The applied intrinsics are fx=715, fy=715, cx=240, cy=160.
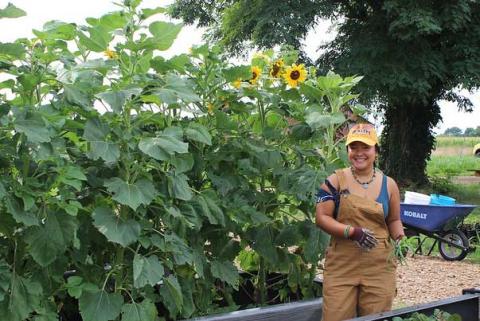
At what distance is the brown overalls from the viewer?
328cm

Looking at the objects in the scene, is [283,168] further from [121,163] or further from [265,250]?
[121,163]

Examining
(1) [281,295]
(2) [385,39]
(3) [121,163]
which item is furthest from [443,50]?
(3) [121,163]

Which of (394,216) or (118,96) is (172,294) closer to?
(118,96)

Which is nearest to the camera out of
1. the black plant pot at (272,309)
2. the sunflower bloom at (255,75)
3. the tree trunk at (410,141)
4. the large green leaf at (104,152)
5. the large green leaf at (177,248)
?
the large green leaf at (104,152)

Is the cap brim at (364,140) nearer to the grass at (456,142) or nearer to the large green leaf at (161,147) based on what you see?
the large green leaf at (161,147)

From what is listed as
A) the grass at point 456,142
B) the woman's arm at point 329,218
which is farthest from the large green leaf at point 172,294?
the grass at point 456,142

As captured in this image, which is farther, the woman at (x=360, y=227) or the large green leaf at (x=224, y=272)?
the large green leaf at (x=224, y=272)

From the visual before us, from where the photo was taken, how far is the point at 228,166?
12.1ft

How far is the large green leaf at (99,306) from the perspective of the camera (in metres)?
2.89

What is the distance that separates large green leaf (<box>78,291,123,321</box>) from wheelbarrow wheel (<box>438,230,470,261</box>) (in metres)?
6.20

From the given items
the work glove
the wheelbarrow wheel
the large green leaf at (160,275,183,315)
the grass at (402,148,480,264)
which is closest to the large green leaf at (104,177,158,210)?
the large green leaf at (160,275,183,315)

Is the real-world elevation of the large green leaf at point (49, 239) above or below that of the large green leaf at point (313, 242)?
above

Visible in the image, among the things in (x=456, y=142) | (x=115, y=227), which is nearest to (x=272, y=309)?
(x=115, y=227)

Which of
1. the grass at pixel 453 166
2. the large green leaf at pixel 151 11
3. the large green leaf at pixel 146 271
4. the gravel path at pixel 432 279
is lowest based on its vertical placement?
→ the grass at pixel 453 166
